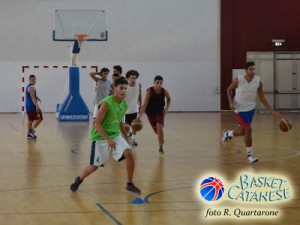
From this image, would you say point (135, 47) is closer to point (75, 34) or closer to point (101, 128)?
point (75, 34)

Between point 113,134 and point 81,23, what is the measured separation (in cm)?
1625

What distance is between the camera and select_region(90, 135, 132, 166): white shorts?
7.65m

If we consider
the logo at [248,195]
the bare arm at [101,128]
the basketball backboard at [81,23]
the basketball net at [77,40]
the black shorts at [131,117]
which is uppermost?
the basketball backboard at [81,23]

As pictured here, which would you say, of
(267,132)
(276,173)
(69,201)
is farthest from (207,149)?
(69,201)

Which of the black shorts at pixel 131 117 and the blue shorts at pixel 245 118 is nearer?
the blue shorts at pixel 245 118

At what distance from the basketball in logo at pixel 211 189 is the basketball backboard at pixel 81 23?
1543 cm

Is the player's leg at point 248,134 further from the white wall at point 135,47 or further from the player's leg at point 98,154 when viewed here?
the white wall at point 135,47

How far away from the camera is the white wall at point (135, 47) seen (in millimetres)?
27359

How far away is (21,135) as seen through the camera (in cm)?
1659

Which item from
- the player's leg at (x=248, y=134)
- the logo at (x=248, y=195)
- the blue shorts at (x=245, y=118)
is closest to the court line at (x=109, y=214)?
the logo at (x=248, y=195)

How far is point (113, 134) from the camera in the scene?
25.6ft

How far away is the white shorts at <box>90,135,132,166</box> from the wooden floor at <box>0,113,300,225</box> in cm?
43

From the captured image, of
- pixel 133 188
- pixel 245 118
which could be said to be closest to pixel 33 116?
pixel 245 118

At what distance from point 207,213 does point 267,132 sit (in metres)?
11.3
